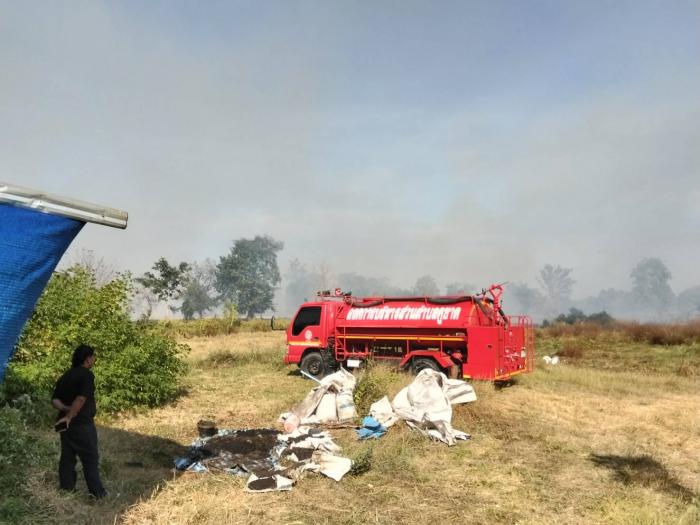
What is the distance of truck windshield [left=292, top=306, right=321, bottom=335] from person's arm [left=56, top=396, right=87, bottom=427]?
1055cm

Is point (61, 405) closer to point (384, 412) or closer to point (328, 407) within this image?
point (328, 407)

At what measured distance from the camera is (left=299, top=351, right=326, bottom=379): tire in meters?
16.0

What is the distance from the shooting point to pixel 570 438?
9398 millimetres

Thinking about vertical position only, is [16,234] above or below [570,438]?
above

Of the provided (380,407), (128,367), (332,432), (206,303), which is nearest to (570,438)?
(380,407)

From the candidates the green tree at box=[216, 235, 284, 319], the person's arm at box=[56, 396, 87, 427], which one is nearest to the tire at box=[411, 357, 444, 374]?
the person's arm at box=[56, 396, 87, 427]

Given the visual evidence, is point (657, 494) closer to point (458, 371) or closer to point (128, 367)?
point (458, 371)

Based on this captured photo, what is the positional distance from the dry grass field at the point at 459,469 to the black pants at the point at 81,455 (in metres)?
0.16

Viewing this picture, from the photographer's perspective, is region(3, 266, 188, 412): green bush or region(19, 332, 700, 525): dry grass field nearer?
region(19, 332, 700, 525): dry grass field

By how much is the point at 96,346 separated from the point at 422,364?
8035 mm

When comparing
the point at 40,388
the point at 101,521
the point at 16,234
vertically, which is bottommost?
the point at 101,521

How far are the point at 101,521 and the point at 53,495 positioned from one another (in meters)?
0.81

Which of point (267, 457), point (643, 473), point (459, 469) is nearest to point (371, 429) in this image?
point (459, 469)

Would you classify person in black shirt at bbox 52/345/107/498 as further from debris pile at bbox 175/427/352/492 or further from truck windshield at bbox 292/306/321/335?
truck windshield at bbox 292/306/321/335
